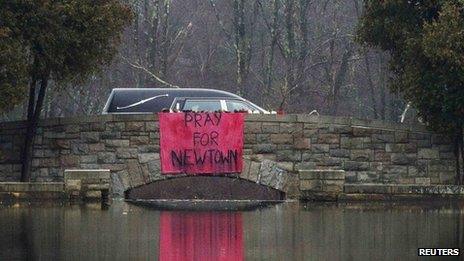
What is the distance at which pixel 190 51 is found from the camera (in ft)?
247

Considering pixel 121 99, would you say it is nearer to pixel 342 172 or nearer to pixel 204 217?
pixel 342 172

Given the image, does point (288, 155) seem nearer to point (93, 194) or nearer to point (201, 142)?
point (201, 142)

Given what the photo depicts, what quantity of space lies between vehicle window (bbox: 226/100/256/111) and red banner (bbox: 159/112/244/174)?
0.79 metres

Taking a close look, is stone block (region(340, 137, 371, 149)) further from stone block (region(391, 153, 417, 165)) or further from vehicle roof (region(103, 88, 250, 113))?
vehicle roof (region(103, 88, 250, 113))

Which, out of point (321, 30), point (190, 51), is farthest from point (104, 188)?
point (190, 51)

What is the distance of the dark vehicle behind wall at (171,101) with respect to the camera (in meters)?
36.5

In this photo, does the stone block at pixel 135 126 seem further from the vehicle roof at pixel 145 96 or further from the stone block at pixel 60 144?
the vehicle roof at pixel 145 96

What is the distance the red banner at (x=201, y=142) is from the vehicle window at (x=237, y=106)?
0.79 m

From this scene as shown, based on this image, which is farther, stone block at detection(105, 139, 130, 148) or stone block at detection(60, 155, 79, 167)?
stone block at detection(60, 155, 79, 167)

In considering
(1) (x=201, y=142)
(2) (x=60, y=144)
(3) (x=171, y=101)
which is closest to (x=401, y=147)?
(1) (x=201, y=142)

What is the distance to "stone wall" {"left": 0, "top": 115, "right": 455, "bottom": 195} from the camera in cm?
3528

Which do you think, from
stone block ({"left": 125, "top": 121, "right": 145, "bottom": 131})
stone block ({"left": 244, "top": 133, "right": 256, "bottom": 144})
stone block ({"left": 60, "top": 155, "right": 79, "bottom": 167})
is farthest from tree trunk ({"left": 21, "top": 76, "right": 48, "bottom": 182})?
stone block ({"left": 244, "top": 133, "right": 256, "bottom": 144})

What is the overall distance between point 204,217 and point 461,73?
31.5 ft

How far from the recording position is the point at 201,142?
117 feet
